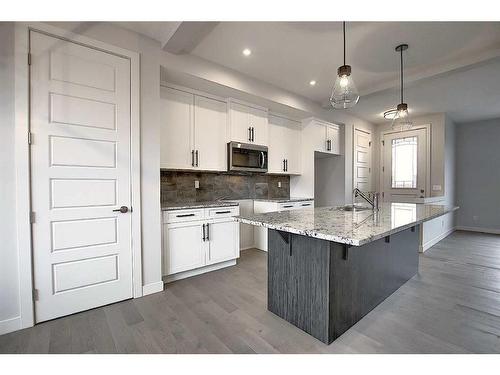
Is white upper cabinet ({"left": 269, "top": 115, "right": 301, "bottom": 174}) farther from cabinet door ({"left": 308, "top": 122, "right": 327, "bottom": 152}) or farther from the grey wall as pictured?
the grey wall

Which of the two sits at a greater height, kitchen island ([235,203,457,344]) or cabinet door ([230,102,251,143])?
cabinet door ([230,102,251,143])

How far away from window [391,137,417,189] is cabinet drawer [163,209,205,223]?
4876 mm

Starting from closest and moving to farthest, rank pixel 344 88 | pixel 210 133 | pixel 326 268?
pixel 326 268 → pixel 344 88 → pixel 210 133

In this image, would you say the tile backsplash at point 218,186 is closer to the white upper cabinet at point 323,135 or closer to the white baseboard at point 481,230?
the white upper cabinet at point 323,135

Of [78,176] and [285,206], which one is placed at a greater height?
[78,176]

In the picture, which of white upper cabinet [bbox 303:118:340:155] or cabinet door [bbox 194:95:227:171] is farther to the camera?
white upper cabinet [bbox 303:118:340:155]

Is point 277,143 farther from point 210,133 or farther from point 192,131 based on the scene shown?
point 192,131

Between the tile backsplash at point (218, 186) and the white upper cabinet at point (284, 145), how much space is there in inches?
14.6

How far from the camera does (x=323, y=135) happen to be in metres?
4.60

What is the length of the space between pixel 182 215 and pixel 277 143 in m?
2.24

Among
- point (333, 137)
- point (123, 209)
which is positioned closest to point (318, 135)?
point (333, 137)

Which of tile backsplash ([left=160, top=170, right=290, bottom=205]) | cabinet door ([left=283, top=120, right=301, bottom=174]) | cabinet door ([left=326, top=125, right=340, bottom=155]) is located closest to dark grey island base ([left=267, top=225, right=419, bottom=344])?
tile backsplash ([left=160, top=170, right=290, bottom=205])

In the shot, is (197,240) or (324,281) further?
(197,240)

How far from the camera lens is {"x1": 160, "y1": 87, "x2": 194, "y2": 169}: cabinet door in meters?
2.95
